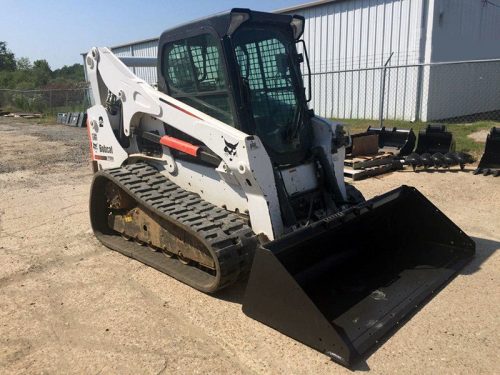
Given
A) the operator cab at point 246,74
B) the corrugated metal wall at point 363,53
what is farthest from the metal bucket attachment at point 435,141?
the operator cab at point 246,74

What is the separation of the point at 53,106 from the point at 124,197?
26.6 m

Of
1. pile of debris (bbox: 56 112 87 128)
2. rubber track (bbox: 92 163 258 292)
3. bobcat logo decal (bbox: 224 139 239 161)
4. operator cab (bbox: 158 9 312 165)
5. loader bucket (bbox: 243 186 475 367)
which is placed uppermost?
operator cab (bbox: 158 9 312 165)

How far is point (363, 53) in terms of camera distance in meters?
15.1

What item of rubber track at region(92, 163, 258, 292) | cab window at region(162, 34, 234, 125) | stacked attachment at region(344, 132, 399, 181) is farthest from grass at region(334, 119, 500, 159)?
rubber track at region(92, 163, 258, 292)

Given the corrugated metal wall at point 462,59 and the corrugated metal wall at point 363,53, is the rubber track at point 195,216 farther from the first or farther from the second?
the corrugated metal wall at point 462,59

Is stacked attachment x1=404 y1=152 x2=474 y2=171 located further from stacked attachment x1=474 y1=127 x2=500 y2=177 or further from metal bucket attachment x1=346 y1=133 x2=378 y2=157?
metal bucket attachment x1=346 y1=133 x2=378 y2=157

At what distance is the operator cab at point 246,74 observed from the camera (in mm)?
4184

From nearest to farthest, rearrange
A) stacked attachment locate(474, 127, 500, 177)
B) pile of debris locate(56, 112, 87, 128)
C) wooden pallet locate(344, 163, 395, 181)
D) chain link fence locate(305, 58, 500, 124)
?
stacked attachment locate(474, 127, 500, 177), wooden pallet locate(344, 163, 395, 181), chain link fence locate(305, 58, 500, 124), pile of debris locate(56, 112, 87, 128)

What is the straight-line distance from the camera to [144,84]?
492 centimetres

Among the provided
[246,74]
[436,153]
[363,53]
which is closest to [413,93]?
[363,53]

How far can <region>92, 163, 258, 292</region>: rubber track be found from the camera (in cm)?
372

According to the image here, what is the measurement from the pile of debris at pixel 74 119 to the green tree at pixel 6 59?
51.4m

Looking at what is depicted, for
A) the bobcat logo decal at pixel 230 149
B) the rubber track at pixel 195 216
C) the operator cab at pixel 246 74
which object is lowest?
the rubber track at pixel 195 216

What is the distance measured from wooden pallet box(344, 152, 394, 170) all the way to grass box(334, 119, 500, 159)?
67cm
